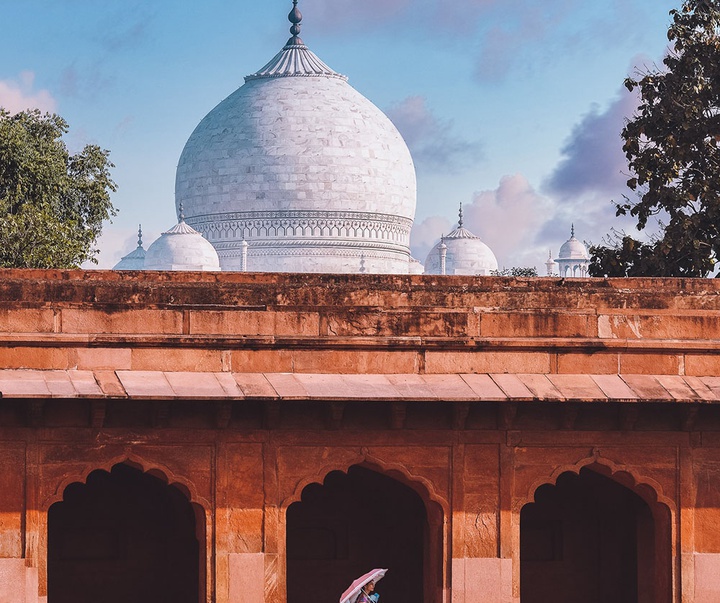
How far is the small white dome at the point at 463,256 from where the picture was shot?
250 feet

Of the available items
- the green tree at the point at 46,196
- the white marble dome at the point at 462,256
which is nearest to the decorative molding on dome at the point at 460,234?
the white marble dome at the point at 462,256

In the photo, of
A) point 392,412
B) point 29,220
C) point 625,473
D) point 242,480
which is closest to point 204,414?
point 242,480

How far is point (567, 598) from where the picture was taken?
15.9 metres

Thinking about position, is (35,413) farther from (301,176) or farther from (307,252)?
(307,252)

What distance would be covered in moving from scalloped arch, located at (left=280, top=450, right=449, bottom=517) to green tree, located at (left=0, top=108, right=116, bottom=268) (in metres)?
11.8

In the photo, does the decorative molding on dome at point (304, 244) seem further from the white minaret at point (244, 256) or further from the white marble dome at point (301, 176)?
the white minaret at point (244, 256)

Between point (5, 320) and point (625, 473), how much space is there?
5133mm

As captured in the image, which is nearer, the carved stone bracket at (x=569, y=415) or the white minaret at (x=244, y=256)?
the carved stone bracket at (x=569, y=415)

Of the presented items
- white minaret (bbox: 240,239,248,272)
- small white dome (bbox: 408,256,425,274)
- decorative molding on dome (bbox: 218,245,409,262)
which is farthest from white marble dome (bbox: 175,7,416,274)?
small white dome (bbox: 408,256,425,274)

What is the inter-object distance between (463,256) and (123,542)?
6125 cm

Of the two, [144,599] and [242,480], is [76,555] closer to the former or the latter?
[144,599]

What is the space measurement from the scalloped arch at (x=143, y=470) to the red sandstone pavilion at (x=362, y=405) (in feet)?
0.06

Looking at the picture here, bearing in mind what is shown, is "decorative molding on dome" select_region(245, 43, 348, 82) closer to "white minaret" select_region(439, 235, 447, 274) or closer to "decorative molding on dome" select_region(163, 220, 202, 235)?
"decorative molding on dome" select_region(163, 220, 202, 235)

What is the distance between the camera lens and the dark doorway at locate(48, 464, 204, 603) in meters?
15.5
